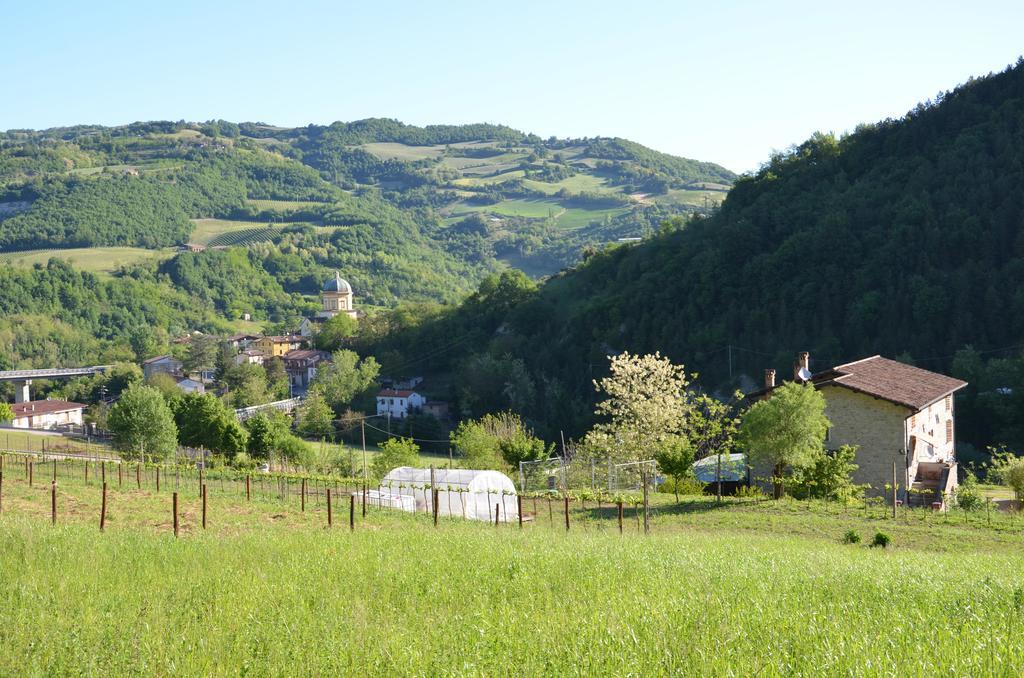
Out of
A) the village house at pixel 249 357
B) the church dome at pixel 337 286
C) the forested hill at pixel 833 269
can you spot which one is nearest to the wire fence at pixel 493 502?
the forested hill at pixel 833 269

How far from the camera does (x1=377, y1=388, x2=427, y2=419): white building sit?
75.6 meters

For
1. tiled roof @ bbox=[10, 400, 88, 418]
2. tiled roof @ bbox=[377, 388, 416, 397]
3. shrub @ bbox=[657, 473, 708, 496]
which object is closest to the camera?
shrub @ bbox=[657, 473, 708, 496]

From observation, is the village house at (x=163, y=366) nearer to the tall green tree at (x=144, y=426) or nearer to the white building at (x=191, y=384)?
the white building at (x=191, y=384)

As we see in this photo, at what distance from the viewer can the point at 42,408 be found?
79.8 m

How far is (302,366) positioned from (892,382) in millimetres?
72874

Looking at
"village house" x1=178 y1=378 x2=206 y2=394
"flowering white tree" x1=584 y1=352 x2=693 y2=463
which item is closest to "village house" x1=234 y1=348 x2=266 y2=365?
Answer: "village house" x1=178 y1=378 x2=206 y2=394

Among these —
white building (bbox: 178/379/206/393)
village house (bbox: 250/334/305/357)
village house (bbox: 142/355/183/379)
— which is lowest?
white building (bbox: 178/379/206/393)

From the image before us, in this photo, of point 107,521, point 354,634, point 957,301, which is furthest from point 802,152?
point 354,634

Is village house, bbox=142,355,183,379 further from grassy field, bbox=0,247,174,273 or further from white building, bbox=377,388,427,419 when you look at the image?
grassy field, bbox=0,247,174,273

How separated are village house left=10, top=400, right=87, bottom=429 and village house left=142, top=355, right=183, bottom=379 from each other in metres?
15.7

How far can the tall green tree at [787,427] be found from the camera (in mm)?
25062

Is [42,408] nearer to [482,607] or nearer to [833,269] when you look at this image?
[833,269]

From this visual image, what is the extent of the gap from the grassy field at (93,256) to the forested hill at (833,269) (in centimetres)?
10207

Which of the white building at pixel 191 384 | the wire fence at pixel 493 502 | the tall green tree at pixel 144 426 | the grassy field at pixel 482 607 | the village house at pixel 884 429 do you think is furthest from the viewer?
the white building at pixel 191 384
